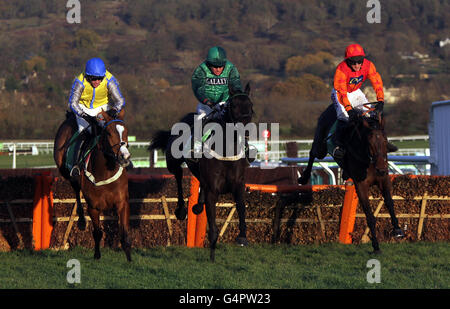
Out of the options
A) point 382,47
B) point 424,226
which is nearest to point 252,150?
point 424,226

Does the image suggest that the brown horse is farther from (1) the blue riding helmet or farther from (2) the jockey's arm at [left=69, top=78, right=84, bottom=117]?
(1) the blue riding helmet

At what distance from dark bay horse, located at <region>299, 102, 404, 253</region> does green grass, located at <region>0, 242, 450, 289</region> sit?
60 centimetres

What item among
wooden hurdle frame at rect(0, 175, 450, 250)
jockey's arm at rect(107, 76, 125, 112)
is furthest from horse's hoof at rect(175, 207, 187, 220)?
jockey's arm at rect(107, 76, 125, 112)

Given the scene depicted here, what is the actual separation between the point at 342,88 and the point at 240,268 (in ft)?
10.2

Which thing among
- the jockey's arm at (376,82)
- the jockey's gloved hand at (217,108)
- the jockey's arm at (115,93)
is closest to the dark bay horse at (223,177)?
the jockey's gloved hand at (217,108)

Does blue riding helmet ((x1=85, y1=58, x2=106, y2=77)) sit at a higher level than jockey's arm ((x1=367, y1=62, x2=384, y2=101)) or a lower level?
higher

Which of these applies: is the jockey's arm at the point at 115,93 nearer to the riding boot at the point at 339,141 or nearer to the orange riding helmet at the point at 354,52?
the riding boot at the point at 339,141

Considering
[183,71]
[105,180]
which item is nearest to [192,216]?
[105,180]

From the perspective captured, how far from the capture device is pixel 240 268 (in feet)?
28.5

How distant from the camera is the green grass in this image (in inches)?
300

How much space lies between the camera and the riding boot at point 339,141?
1008 centimetres

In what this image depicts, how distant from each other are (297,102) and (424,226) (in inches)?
3293

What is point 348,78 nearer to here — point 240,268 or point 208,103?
point 208,103
